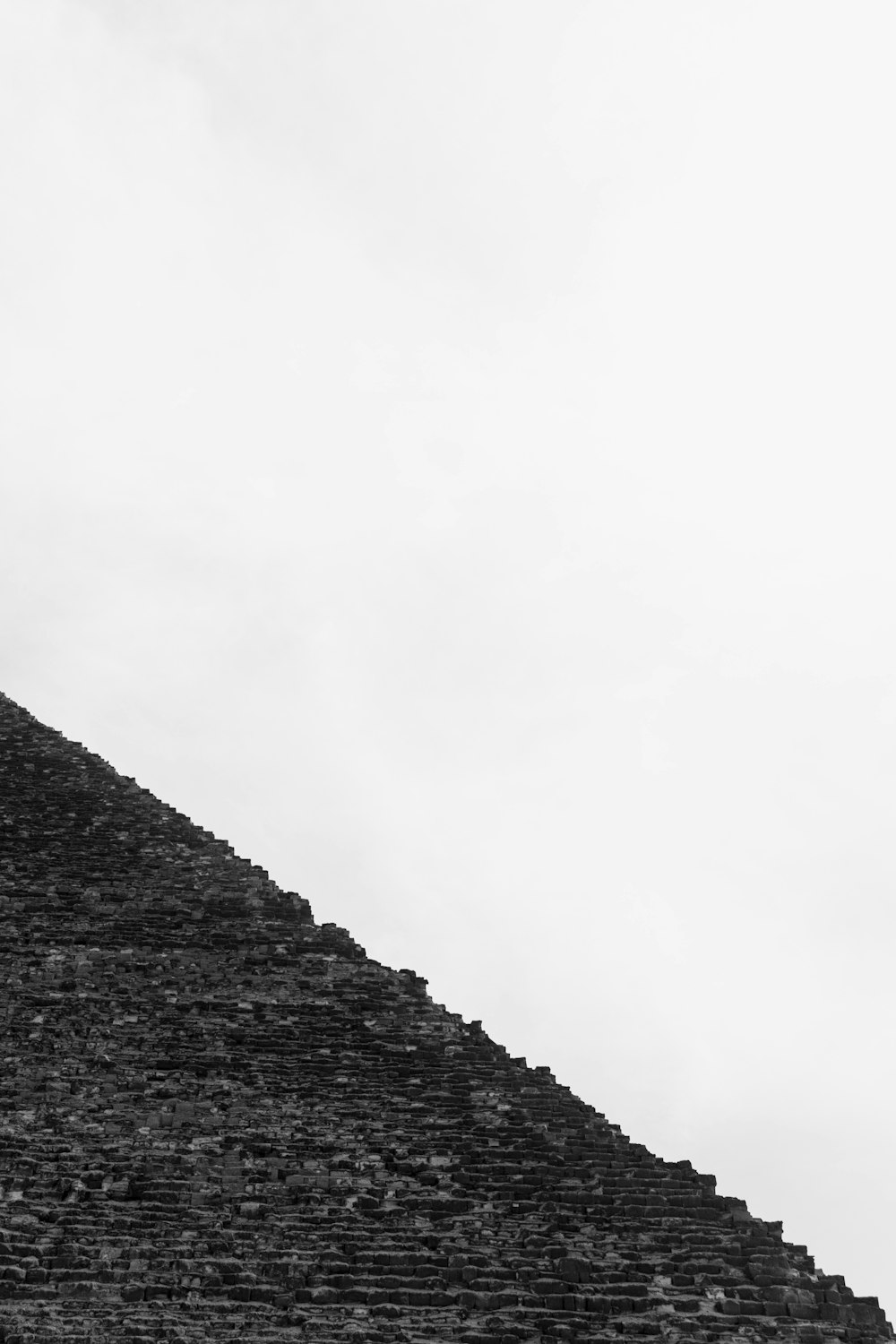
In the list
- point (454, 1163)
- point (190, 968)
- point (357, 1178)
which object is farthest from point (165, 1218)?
point (190, 968)

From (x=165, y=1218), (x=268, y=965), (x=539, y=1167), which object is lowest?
(x=165, y=1218)

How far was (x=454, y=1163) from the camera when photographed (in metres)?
6.98

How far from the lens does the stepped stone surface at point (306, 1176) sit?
18.9 feet

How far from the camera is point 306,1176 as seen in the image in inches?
263

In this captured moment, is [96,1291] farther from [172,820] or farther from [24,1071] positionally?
[172,820]

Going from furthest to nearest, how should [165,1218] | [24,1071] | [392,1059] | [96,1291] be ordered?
[392,1059], [24,1071], [165,1218], [96,1291]

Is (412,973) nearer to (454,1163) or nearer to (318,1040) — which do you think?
(318,1040)

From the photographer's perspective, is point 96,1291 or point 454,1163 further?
point 454,1163

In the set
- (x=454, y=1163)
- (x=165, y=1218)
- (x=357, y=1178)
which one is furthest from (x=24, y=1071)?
(x=454, y=1163)

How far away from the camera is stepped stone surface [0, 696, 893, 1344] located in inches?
227

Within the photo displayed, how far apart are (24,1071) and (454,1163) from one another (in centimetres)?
264

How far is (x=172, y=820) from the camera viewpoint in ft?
38.9

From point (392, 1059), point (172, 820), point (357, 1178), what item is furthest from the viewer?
point (172, 820)

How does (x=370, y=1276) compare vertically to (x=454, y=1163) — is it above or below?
below
